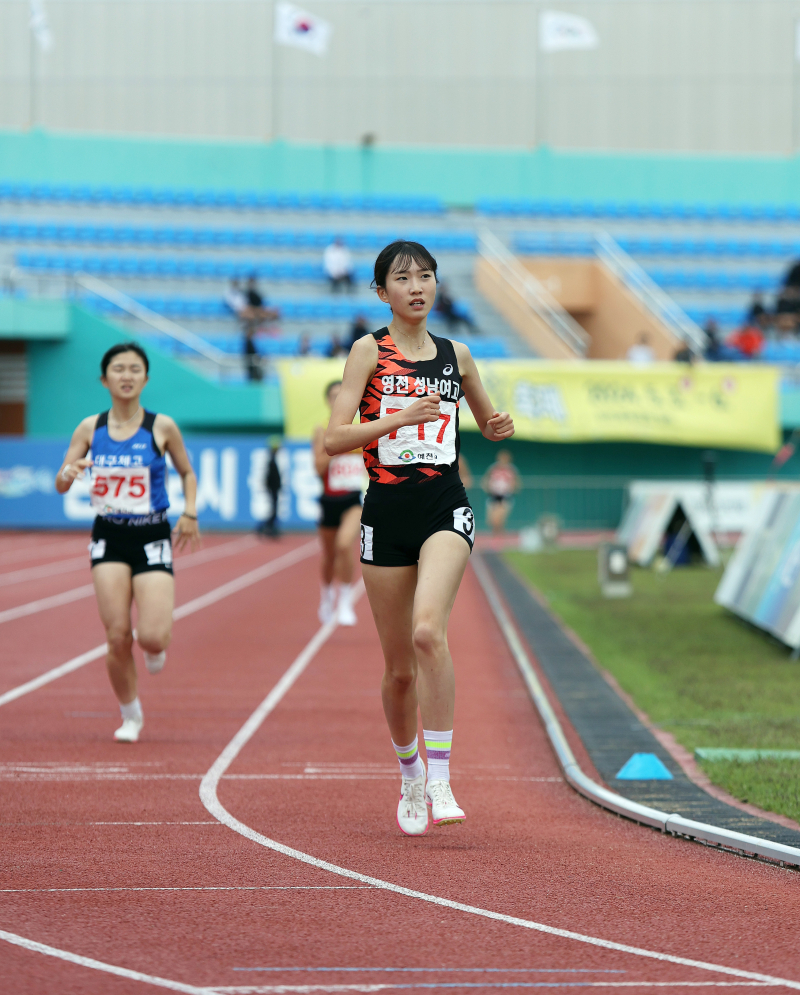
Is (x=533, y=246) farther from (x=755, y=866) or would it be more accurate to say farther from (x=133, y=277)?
(x=755, y=866)

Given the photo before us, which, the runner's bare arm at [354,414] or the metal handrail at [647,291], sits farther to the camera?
the metal handrail at [647,291]

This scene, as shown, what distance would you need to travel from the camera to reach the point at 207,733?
741cm

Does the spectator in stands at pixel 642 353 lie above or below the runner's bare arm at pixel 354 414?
above

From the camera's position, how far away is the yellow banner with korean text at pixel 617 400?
28.3m

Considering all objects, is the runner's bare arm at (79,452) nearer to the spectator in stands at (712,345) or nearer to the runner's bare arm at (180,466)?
the runner's bare arm at (180,466)

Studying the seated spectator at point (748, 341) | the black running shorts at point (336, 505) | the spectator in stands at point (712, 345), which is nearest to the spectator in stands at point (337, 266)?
the spectator in stands at point (712, 345)

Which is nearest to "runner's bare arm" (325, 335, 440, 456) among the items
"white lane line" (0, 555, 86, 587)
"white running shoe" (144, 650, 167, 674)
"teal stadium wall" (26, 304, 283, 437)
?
"white running shoe" (144, 650, 167, 674)

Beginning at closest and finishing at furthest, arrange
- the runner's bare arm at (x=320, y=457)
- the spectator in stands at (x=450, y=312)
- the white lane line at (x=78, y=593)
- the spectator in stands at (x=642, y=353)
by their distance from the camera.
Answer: the runner's bare arm at (x=320, y=457) < the white lane line at (x=78, y=593) < the spectator in stands at (x=642, y=353) < the spectator in stands at (x=450, y=312)

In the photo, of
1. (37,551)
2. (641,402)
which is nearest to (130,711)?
(37,551)

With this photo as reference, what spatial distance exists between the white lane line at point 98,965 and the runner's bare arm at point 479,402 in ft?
8.11

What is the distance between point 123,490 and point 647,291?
27.6 m

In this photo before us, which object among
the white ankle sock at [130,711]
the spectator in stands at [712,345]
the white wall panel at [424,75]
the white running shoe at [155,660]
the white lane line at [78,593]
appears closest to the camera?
the white ankle sock at [130,711]

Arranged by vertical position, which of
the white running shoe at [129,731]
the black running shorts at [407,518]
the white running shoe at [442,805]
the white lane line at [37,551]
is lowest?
the white lane line at [37,551]

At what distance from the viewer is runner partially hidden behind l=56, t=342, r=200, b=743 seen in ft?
22.7
